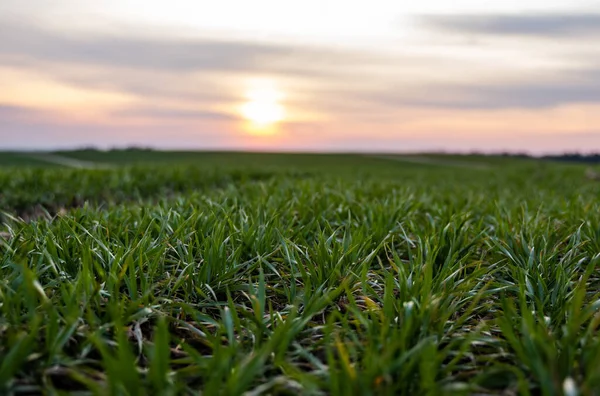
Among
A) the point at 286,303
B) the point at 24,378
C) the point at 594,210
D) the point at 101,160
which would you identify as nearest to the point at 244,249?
the point at 286,303

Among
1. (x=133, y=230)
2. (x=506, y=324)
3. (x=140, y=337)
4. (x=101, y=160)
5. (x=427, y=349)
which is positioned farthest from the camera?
(x=101, y=160)

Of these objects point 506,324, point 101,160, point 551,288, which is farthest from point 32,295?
point 101,160

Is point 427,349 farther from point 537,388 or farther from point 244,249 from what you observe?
point 244,249

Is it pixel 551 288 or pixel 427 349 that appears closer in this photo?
pixel 427 349

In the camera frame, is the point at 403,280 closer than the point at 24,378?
No

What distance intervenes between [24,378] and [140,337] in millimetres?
409

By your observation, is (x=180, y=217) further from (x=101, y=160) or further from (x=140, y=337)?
(x=101, y=160)

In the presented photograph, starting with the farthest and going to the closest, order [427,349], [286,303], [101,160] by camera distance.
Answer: [101,160], [286,303], [427,349]

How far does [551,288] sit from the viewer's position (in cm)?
251

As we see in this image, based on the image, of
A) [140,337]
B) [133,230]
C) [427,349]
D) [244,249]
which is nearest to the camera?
[427,349]

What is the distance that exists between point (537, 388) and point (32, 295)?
1.85 m

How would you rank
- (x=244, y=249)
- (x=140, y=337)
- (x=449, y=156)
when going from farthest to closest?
1. (x=449, y=156)
2. (x=244, y=249)
3. (x=140, y=337)

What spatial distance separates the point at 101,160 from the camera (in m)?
38.2

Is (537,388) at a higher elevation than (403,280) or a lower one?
lower
